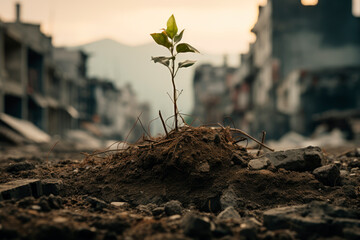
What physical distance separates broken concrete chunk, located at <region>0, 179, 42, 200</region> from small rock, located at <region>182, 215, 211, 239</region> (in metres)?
1.32

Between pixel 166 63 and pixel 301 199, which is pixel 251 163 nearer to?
pixel 301 199

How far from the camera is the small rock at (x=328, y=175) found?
116 inches

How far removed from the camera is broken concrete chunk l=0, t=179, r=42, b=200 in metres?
2.47

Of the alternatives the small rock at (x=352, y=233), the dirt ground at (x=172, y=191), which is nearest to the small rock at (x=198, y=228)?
the dirt ground at (x=172, y=191)

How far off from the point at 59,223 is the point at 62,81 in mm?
29852

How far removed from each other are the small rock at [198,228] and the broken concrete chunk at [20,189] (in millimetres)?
1319

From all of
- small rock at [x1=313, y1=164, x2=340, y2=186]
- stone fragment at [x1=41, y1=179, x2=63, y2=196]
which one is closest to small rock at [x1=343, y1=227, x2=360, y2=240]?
small rock at [x1=313, y1=164, x2=340, y2=186]

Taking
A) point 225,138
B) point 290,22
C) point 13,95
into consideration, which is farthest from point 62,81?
point 225,138

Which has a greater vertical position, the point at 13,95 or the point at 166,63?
the point at 166,63

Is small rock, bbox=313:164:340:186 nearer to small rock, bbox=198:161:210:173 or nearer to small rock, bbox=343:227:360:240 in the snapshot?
small rock, bbox=198:161:210:173

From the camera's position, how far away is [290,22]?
82.7ft

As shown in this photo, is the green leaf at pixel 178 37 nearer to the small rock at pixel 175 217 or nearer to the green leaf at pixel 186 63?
the green leaf at pixel 186 63

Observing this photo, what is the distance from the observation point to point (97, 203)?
257 centimetres

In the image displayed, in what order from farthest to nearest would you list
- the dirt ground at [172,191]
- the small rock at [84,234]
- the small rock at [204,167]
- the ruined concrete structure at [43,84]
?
the ruined concrete structure at [43,84] < the small rock at [204,167] < the dirt ground at [172,191] < the small rock at [84,234]
